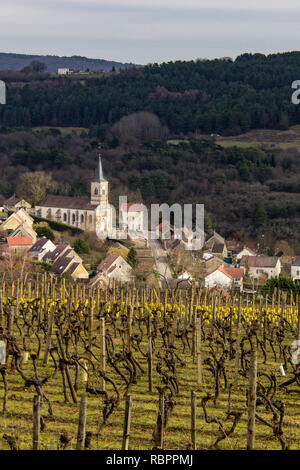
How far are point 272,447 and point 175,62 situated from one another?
427 feet

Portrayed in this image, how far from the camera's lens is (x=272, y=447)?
11.1 meters

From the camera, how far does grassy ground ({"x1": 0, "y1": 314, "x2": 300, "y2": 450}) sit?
10.9 m

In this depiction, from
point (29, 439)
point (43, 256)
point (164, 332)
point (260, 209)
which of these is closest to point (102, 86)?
point (260, 209)

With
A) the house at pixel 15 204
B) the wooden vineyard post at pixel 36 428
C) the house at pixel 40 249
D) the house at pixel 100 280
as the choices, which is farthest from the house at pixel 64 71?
the wooden vineyard post at pixel 36 428

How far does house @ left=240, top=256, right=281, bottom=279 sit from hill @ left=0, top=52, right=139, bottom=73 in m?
114

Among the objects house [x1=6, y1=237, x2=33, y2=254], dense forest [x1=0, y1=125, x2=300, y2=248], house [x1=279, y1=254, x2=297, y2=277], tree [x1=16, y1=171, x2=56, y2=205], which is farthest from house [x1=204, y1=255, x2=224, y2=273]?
tree [x1=16, y1=171, x2=56, y2=205]

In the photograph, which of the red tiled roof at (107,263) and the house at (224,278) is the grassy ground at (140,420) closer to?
the red tiled roof at (107,263)

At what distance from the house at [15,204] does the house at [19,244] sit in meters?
15.5

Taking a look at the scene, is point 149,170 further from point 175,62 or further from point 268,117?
point 175,62

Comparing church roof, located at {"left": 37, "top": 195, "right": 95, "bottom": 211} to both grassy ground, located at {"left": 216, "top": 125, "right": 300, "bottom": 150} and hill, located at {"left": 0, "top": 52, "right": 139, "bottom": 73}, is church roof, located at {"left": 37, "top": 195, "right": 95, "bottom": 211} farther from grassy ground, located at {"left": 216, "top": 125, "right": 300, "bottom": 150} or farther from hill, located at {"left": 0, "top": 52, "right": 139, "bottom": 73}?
hill, located at {"left": 0, "top": 52, "right": 139, "bottom": 73}

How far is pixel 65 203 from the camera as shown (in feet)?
216

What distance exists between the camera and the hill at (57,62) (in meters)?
158
